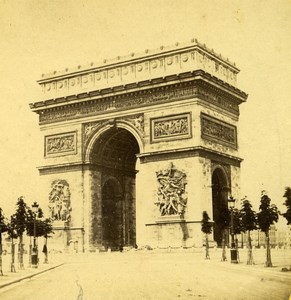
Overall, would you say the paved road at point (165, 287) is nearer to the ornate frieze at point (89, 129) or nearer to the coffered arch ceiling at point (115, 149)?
the ornate frieze at point (89, 129)

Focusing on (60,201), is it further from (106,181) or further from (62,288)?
(62,288)

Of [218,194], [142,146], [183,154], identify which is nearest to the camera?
[183,154]

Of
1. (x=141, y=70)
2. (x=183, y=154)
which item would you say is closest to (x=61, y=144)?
(x=141, y=70)

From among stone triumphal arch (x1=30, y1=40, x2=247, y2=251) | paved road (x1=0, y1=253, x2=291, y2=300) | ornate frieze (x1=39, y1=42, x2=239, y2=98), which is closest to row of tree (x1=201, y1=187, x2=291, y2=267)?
paved road (x1=0, y1=253, x2=291, y2=300)

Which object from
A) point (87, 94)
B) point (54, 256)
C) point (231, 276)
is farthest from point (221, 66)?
point (231, 276)

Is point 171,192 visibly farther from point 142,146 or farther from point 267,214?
point 267,214

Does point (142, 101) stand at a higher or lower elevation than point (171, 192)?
higher

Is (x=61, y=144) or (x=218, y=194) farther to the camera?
(x=61, y=144)
